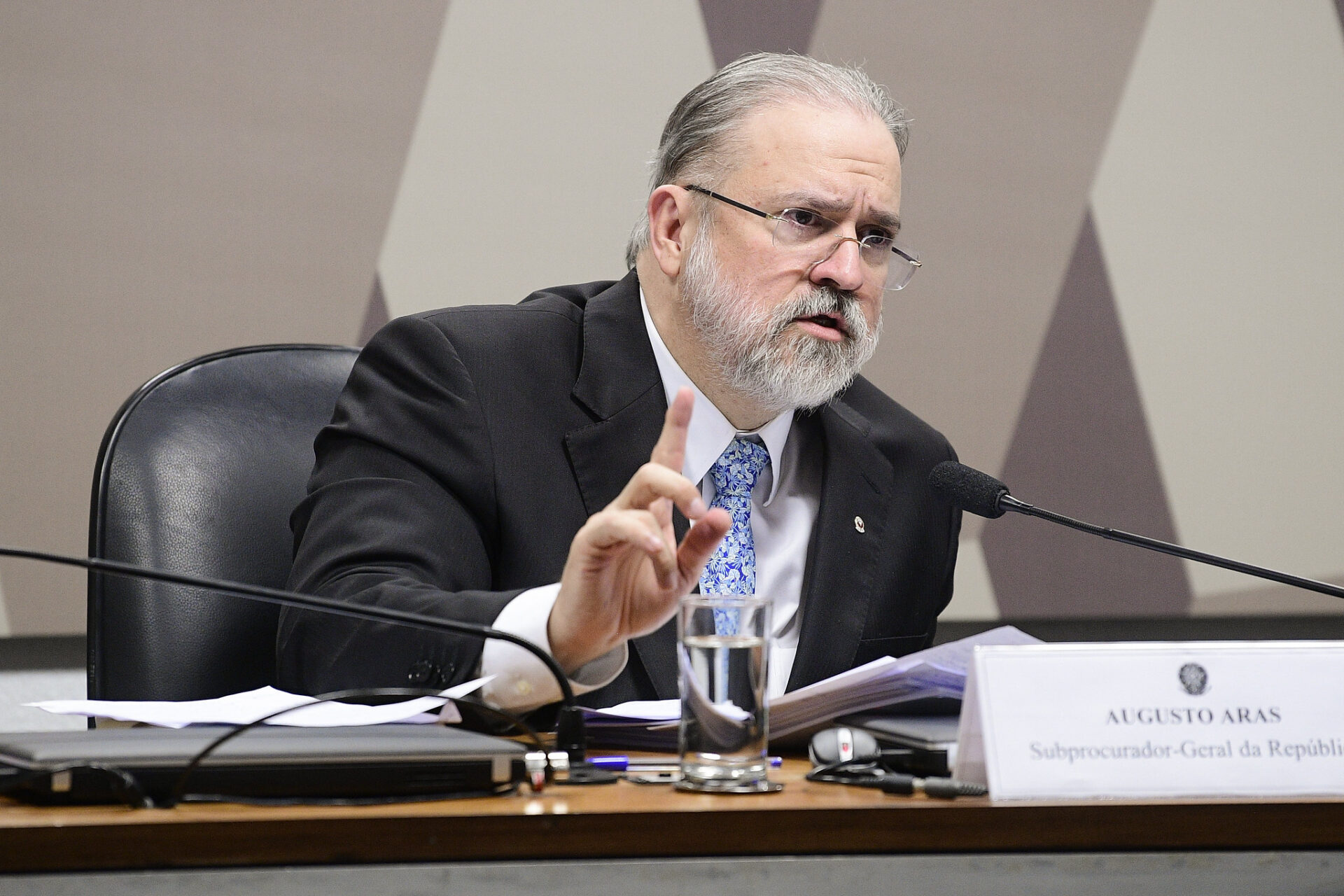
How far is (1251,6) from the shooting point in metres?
2.48

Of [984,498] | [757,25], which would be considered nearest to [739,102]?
[757,25]

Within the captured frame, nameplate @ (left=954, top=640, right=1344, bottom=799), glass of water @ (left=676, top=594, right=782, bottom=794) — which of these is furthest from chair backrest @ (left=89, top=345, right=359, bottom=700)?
nameplate @ (left=954, top=640, right=1344, bottom=799)

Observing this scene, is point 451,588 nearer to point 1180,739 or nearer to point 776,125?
point 776,125

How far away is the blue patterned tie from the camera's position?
1.58m

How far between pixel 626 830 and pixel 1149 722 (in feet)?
1.03

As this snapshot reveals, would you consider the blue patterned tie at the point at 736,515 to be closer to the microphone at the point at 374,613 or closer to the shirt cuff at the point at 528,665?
the shirt cuff at the point at 528,665

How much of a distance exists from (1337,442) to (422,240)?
171 centimetres

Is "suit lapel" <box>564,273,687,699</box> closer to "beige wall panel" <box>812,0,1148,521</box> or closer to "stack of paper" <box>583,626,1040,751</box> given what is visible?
"stack of paper" <box>583,626,1040,751</box>

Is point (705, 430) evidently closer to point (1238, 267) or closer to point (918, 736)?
point (918, 736)

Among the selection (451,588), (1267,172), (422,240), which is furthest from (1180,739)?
(1267,172)

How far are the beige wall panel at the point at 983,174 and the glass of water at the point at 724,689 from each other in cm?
159

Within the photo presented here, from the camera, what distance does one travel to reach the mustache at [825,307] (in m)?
1.70

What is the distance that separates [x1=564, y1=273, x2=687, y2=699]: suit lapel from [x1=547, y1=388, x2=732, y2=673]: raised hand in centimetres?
41

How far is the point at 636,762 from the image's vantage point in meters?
0.92
